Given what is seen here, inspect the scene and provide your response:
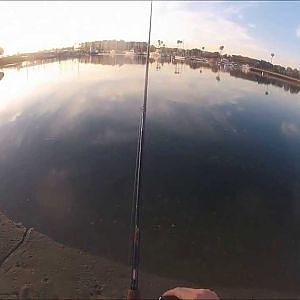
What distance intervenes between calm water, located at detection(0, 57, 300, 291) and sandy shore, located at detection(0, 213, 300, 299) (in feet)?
0.35

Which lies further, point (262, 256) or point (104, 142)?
point (104, 142)

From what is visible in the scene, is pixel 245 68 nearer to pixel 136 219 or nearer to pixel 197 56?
pixel 197 56

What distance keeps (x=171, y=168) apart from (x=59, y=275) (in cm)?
158

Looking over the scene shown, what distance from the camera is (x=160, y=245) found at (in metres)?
3.27

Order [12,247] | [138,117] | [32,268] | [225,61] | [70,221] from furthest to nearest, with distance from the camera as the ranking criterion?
[138,117]
[225,61]
[70,221]
[12,247]
[32,268]

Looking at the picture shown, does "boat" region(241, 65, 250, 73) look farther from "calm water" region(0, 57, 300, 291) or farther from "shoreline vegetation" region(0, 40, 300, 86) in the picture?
"calm water" region(0, 57, 300, 291)

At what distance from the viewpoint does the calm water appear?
3.27 meters

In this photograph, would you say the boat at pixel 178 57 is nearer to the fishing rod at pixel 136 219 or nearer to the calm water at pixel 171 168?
the calm water at pixel 171 168

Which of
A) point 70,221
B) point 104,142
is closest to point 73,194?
point 70,221

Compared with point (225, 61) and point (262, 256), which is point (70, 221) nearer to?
point (262, 256)

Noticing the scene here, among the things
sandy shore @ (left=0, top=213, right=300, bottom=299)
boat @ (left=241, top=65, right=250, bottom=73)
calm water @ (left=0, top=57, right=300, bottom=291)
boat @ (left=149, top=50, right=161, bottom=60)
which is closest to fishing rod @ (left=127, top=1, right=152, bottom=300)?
calm water @ (left=0, top=57, right=300, bottom=291)

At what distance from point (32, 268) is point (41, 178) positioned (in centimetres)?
106

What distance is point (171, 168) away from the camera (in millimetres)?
4023

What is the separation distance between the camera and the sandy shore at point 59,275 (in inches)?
107
